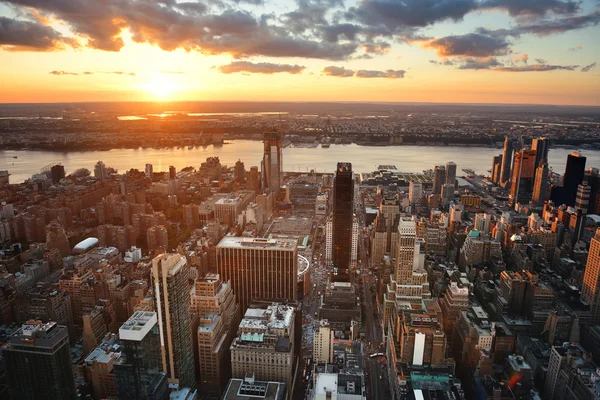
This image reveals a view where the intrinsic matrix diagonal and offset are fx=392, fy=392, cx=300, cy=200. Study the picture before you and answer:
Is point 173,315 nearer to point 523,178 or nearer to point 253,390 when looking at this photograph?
point 253,390

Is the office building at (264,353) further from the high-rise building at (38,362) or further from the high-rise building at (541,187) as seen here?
the high-rise building at (541,187)

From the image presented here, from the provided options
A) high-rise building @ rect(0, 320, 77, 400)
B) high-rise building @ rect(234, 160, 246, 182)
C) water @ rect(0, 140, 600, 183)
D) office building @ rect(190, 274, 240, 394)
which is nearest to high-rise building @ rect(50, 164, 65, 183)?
water @ rect(0, 140, 600, 183)

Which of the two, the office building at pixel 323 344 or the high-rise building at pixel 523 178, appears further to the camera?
the high-rise building at pixel 523 178

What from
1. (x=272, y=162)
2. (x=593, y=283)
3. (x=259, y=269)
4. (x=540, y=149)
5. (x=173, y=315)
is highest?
(x=540, y=149)

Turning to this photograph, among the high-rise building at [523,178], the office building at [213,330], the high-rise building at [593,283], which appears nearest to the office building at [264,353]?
the office building at [213,330]

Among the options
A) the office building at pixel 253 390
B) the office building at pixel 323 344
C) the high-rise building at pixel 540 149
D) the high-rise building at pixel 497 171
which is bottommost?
the office building at pixel 323 344

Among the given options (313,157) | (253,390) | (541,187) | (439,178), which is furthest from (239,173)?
(253,390)

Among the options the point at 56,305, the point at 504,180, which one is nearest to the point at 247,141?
the point at 504,180
